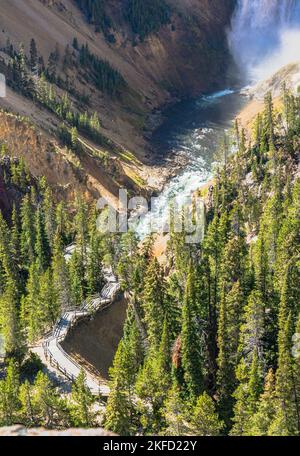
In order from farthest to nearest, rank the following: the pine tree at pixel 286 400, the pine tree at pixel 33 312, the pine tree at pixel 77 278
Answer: the pine tree at pixel 77 278
the pine tree at pixel 33 312
the pine tree at pixel 286 400

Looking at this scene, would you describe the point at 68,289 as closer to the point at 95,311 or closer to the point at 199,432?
the point at 95,311

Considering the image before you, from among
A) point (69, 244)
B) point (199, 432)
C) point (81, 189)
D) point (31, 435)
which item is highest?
point (81, 189)

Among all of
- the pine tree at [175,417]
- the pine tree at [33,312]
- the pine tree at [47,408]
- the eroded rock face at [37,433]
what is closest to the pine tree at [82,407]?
the pine tree at [47,408]

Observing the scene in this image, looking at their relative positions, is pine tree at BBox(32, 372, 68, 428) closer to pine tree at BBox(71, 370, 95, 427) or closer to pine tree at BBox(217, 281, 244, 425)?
pine tree at BBox(71, 370, 95, 427)

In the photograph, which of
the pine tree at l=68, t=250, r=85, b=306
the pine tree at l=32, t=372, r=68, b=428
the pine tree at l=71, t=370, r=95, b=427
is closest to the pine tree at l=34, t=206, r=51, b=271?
the pine tree at l=68, t=250, r=85, b=306

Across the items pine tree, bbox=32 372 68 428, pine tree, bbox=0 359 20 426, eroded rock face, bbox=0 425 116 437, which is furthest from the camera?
pine tree, bbox=32 372 68 428

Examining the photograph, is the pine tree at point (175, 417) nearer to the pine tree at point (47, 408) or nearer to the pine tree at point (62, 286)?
the pine tree at point (47, 408)

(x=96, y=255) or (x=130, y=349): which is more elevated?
(x=96, y=255)

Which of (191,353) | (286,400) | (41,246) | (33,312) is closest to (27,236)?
(41,246)

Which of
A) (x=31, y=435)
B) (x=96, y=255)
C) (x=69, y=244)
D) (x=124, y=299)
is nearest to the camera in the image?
(x=31, y=435)

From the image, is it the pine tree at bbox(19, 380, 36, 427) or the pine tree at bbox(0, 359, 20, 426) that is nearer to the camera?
the pine tree at bbox(0, 359, 20, 426)

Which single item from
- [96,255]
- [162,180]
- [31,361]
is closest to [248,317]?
[31,361]
